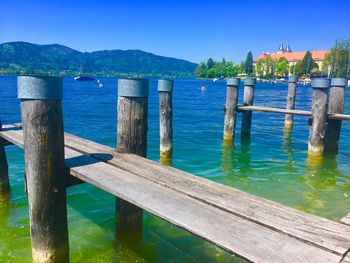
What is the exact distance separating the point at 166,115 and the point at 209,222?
718 centimetres

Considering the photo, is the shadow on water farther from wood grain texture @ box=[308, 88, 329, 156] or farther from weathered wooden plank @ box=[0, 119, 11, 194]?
weathered wooden plank @ box=[0, 119, 11, 194]

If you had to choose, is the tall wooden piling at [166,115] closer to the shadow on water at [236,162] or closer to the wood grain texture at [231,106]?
the shadow on water at [236,162]

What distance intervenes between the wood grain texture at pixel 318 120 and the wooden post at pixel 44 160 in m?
8.99

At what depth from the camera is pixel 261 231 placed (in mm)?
2498

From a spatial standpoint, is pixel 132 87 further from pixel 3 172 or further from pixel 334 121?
pixel 334 121

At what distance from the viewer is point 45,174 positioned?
362 cm

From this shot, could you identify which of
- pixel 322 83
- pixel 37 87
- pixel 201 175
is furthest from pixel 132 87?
pixel 322 83

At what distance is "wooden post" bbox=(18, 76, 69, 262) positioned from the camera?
11.4 ft

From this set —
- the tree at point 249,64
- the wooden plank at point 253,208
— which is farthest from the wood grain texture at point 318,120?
the tree at point 249,64

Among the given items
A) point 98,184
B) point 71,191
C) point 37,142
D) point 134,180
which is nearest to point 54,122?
point 37,142

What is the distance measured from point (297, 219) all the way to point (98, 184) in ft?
6.78

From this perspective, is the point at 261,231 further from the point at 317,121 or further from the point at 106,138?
the point at 106,138

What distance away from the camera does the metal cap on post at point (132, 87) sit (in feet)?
14.7

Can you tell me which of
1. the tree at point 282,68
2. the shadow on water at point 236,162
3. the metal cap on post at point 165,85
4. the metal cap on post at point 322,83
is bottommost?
the shadow on water at point 236,162
